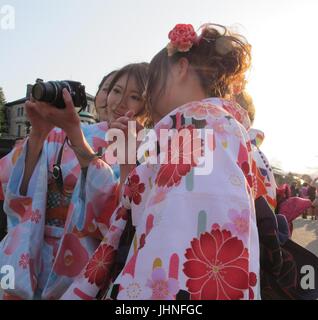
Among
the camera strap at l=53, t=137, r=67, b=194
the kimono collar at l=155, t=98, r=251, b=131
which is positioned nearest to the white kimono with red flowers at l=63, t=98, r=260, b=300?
the kimono collar at l=155, t=98, r=251, b=131

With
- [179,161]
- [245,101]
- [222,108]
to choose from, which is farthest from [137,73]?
[179,161]

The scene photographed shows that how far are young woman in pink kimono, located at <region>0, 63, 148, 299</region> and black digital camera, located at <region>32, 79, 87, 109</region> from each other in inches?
0.9

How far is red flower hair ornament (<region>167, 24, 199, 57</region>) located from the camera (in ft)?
4.10

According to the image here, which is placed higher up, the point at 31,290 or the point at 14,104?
the point at 14,104

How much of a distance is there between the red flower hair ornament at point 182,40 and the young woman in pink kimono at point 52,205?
0.35 meters

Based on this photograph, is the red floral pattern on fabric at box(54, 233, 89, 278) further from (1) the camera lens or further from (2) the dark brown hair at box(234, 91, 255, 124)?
(2) the dark brown hair at box(234, 91, 255, 124)

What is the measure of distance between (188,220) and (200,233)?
4 centimetres

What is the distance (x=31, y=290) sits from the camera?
1300 millimetres

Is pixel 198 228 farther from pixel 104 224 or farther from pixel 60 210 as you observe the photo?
pixel 60 210

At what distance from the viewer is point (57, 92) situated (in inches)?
47.7

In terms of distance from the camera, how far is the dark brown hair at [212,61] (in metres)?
1.24

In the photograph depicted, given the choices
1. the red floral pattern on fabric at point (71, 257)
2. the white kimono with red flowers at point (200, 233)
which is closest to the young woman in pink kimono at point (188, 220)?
the white kimono with red flowers at point (200, 233)
